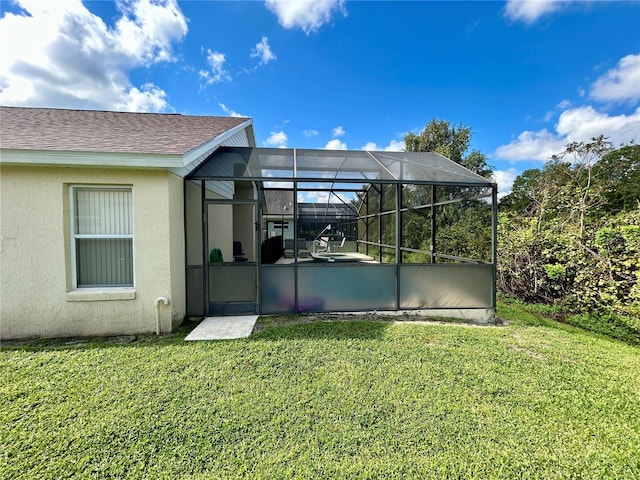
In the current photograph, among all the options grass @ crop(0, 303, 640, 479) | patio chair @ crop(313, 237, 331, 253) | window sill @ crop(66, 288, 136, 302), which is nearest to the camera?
grass @ crop(0, 303, 640, 479)

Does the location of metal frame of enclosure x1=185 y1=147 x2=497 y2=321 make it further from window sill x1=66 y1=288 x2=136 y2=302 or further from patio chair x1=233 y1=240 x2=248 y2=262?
window sill x1=66 y1=288 x2=136 y2=302

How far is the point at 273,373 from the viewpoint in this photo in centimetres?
334

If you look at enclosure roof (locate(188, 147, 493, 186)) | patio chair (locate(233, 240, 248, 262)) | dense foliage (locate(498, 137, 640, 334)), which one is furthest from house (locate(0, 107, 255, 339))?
dense foliage (locate(498, 137, 640, 334))

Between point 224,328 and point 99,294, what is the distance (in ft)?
6.87

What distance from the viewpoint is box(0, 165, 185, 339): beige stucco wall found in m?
4.27

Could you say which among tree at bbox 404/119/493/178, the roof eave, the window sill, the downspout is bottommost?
→ the downspout

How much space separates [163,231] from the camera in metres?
4.59

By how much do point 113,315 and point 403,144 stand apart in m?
17.7

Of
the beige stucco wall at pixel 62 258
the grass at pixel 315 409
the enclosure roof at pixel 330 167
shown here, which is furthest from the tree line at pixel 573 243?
the beige stucco wall at pixel 62 258

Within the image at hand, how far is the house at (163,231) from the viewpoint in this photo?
4293 mm

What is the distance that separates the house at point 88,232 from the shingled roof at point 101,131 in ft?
→ 0.10

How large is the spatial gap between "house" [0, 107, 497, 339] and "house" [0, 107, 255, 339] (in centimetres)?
2

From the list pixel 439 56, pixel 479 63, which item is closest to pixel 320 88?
pixel 439 56

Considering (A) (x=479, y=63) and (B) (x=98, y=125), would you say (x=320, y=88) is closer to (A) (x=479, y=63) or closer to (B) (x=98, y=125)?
(A) (x=479, y=63)
